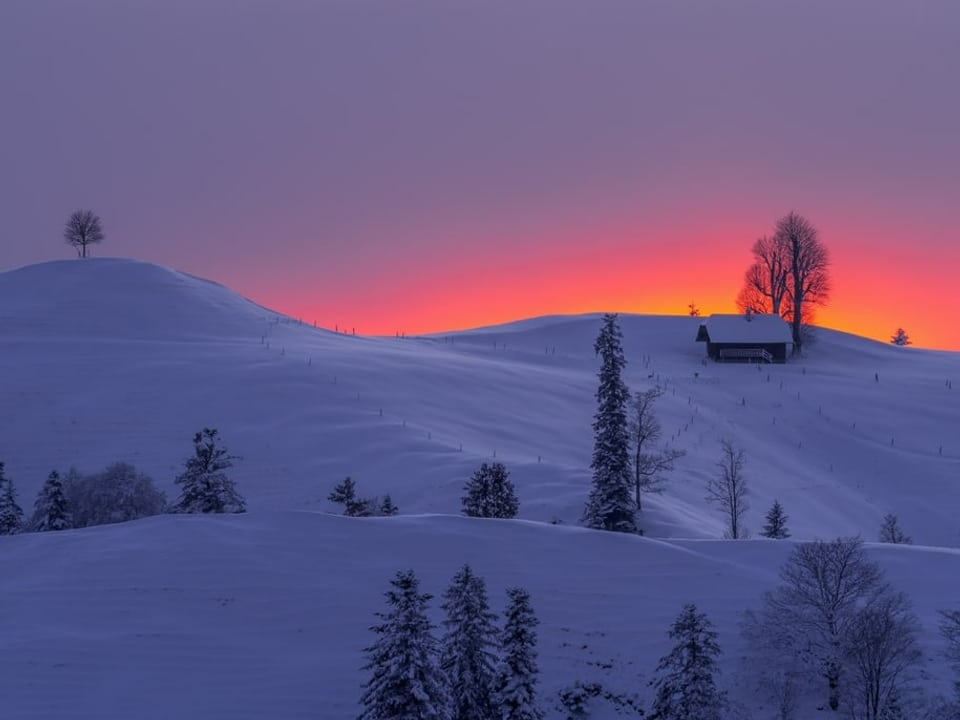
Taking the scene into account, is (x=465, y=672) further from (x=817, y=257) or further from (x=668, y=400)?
(x=817, y=257)

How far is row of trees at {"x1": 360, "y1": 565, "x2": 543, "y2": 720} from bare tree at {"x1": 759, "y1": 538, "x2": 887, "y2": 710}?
9.10 metres

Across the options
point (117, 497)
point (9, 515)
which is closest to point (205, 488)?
point (117, 497)

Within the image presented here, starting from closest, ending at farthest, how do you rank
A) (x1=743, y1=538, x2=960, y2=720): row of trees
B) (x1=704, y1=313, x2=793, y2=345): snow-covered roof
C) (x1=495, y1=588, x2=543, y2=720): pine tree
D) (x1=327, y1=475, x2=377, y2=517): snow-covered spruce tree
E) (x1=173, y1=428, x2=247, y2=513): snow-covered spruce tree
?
(x1=495, y1=588, x2=543, y2=720): pine tree → (x1=743, y1=538, x2=960, y2=720): row of trees → (x1=173, y1=428, x2=247, y2=513): snow-covered spruce tree → (x1=327, y1=475, x2=377, y2=517): snow-covered spruce tree → (x1=704, y1=313, x2=793, y2=345): snow-covered roof

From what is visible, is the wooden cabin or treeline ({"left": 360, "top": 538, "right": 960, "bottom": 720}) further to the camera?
the wooden cabin

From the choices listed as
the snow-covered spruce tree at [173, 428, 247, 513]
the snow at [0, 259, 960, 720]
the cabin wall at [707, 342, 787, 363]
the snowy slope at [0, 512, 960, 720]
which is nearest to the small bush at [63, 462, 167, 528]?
the snow-covered spruce tree at [173, 428, 247, 513]

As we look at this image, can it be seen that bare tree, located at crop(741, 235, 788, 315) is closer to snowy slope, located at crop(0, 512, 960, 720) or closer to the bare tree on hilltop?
the bare tree on hilltop

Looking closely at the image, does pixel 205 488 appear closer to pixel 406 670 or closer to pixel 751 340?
pixel 406 670

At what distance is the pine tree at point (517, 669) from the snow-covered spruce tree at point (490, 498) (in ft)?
62.9

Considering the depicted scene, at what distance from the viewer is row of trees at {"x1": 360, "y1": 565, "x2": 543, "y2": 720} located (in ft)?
100

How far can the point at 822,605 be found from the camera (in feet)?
125

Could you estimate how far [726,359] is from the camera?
117 m

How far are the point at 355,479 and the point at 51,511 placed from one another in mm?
15841

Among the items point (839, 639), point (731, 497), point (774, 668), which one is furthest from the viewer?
point (731, 497)

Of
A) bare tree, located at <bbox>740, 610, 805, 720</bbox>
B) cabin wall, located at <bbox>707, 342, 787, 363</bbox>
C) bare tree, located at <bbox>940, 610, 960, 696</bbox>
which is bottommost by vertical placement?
bare tree, located at <bbox>740, 610, 805, 720</bbox>
